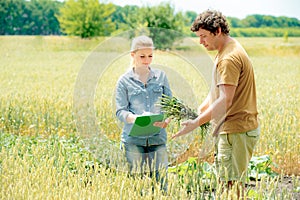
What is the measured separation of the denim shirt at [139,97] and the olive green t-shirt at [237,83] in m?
0.48

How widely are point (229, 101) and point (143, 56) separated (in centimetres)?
77

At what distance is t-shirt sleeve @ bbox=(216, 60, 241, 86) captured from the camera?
3459mm

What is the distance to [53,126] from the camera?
6902 millimetres

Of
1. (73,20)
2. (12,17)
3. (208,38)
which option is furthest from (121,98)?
(73,20)

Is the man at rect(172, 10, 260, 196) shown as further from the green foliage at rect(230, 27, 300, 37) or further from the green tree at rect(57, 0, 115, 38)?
the green tree at rect(57, 0, 115, 38)

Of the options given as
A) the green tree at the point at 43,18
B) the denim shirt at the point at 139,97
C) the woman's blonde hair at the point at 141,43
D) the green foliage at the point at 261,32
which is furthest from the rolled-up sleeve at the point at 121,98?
the green tree at the point at 43,18

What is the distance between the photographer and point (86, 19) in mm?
62750

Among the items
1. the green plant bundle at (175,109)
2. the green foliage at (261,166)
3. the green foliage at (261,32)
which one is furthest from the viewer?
the green foliage at (261,32)

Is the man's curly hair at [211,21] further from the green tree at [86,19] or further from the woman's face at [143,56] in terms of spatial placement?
the green tree at [86,19]

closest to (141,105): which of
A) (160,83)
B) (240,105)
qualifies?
(160,83)

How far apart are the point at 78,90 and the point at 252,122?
2763mm

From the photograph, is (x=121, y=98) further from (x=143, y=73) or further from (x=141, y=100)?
(x=143, y=73)

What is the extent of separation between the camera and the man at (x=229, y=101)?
3.51m

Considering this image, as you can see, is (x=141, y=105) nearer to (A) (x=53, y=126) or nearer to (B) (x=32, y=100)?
(A) (x=53, y=126)
